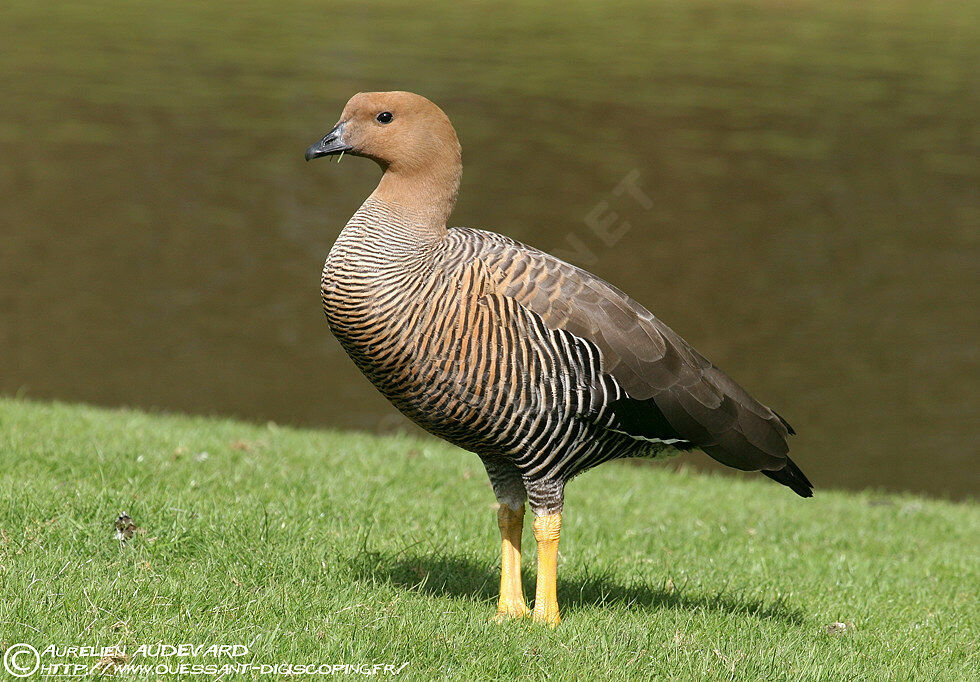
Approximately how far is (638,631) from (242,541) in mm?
2028

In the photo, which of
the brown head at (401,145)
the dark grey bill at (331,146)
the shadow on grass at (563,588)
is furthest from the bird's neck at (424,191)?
the shadow on grass at (563,588)

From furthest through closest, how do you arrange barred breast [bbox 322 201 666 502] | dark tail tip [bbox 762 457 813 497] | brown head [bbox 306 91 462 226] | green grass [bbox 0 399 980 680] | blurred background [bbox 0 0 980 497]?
blurred background [bbox 0 0 980 497]
dark tail tip [bbox 762 457 813 497]
brown head [bbox 306 91 462 226]
barred breast [bbox 322 201 666 502]
green grass [bbox 0 399 980 680]

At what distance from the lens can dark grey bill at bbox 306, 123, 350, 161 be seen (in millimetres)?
5537

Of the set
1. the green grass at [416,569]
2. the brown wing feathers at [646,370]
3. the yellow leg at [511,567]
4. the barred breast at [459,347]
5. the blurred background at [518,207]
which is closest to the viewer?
the green grass at [416,569]

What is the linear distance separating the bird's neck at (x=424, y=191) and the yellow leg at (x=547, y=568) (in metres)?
1.49

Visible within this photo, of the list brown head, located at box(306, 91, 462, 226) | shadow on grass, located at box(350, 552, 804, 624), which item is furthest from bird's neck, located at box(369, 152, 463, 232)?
shadow on grass, located at box(350, 552, 804, 624)

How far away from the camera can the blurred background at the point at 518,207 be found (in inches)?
641

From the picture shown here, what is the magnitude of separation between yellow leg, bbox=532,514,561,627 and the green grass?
5.2 inches

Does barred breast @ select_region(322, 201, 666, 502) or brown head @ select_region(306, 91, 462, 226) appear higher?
brown head @ select_region(306, 91, 462, 226)

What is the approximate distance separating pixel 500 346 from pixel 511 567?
127 centimetres

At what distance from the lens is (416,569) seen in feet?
20.0

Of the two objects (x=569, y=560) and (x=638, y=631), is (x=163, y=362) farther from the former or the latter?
(x=638, y=631)

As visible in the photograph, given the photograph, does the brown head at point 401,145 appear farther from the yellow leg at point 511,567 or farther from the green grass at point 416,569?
the green grass at point 416,569

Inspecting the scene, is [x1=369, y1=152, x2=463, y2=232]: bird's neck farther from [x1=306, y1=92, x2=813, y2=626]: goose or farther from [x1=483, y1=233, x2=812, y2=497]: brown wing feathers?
[x1=483, y1=233, x2=812, y2=497]: brown wing feathers
